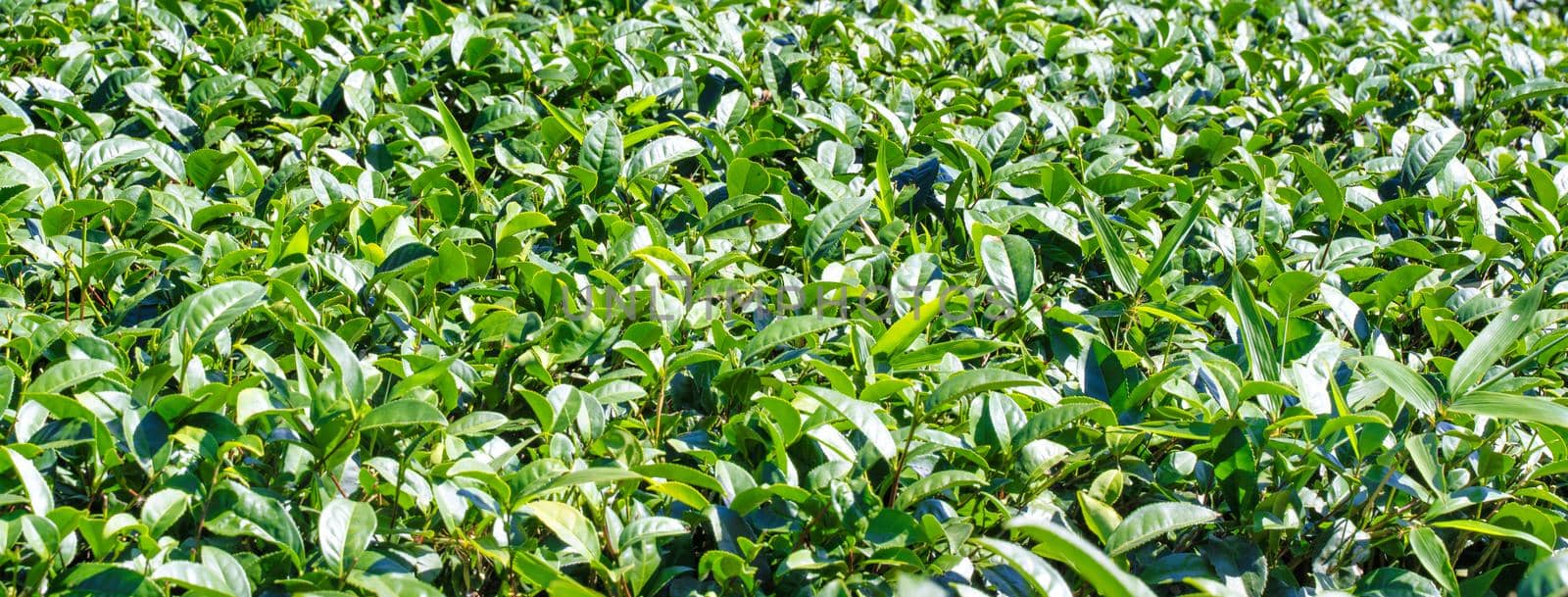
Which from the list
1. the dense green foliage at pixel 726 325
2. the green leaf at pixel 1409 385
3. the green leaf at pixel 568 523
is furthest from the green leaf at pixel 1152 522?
the green leaf at pixel 568 523

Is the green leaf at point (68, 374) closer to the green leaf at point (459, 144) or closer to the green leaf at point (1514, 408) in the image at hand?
the green leaf at point (459, 144)

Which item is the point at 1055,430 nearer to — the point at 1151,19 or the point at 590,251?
the point at 590,251

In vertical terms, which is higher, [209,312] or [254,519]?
[209,312]

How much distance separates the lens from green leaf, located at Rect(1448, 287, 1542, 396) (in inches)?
61.8

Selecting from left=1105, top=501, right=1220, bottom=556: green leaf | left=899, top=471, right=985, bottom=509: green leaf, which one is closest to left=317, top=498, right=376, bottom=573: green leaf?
left=899, top=471, right=985, bottom=509: green leaf

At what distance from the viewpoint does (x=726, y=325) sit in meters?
1.97

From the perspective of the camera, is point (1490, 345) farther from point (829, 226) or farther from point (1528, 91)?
point (1528, 91)

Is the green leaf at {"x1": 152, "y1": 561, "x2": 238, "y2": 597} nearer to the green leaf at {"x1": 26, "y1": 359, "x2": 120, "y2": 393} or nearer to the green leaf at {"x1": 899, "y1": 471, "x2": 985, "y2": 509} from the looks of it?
the green leaf at {"x1": 26, "y1": 359, "x2": 120, "y2": 393}

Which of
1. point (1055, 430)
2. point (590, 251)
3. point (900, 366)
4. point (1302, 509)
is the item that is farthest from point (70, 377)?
point (1302, 509)

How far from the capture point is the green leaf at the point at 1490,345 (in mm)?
1569

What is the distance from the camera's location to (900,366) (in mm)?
1856

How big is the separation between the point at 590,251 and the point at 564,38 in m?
1.13

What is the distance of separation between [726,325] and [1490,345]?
106 cm

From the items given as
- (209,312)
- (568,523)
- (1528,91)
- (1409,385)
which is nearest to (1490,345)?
(1409,385)
